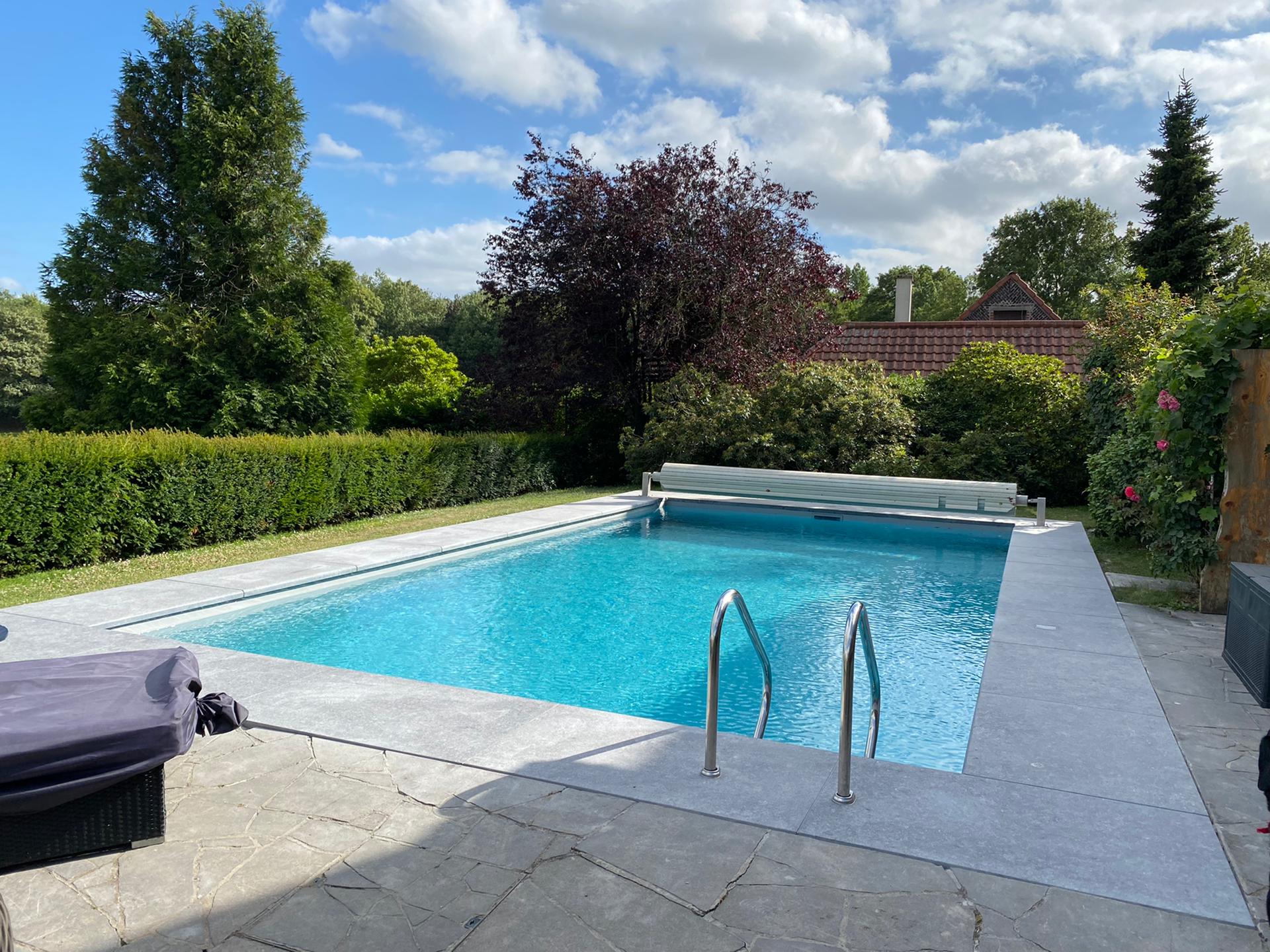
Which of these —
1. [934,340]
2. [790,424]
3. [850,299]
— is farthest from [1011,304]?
[790,424]

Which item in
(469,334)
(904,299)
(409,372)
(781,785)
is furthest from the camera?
(469,334)

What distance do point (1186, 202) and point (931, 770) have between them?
3032 centimetres

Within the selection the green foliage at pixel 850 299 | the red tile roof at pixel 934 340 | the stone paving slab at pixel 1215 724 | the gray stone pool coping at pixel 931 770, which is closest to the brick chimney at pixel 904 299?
the green foliage at pixel 850 299

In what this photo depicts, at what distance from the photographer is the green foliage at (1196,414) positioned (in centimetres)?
607

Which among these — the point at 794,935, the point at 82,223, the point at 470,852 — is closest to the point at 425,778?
the point at 470,852

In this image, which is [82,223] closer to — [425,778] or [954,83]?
[954,83]

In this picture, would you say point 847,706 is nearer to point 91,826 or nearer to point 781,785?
point 781,785

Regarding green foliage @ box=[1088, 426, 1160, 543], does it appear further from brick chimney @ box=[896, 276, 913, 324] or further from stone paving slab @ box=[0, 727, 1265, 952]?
brick chimney @ box=[896, 276, 913, 324]

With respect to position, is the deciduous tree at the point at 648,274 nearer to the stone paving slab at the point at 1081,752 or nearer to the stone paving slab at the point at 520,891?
the stone paving slab at the point at 1081,752

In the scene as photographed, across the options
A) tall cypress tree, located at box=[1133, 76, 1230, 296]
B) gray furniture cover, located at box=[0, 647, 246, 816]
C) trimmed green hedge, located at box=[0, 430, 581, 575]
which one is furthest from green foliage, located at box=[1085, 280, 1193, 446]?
tall cypress tree, located at box=[1133, 76, 1230, 296]

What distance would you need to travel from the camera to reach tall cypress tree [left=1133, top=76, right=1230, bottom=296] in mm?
26484

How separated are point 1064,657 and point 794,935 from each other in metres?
3.65

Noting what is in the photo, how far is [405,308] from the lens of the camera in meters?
56.4

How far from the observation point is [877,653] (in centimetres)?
640
